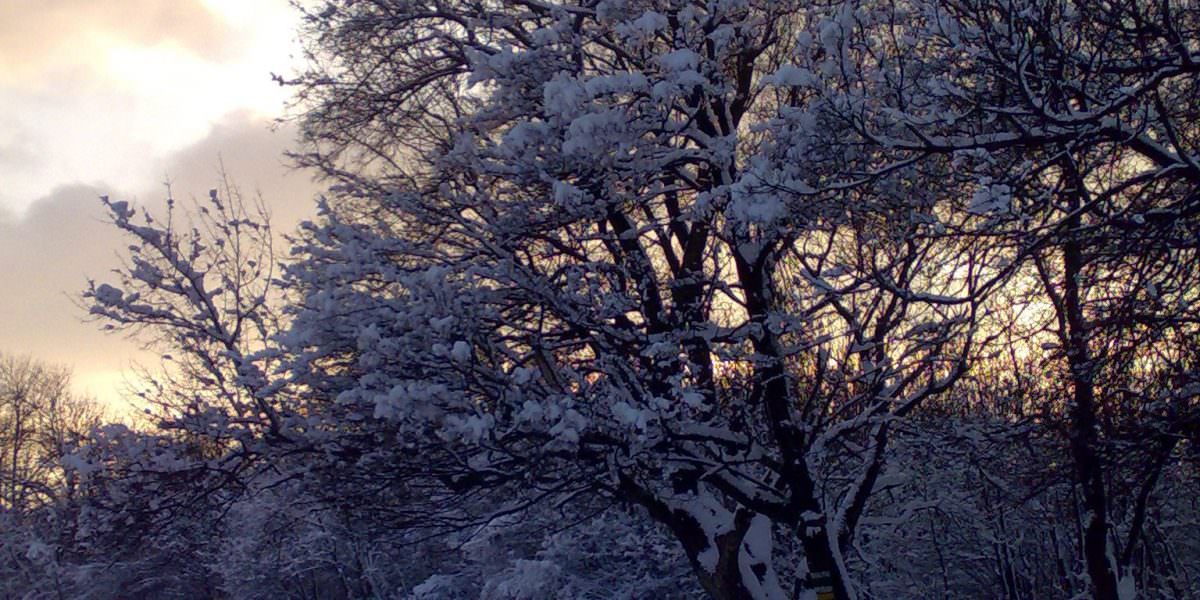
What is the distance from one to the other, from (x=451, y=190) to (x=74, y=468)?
4742 mm

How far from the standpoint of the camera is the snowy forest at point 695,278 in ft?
22.2

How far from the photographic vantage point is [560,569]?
21250 mm

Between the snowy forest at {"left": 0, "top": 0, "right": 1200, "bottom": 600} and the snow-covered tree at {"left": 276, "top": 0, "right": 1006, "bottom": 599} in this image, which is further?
the snow-covered tree at {"left": 276, "top": 0, "right": 1006, "bottom": 599}

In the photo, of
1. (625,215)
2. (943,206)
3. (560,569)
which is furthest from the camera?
(560,569)

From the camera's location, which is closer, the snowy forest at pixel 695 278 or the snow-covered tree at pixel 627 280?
the snowy forest at pixel 695 278

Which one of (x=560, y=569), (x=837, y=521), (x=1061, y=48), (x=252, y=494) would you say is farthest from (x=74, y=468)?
(x=560, y=569)

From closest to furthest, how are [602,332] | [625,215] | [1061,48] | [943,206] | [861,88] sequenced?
[1061,48] → [861,88] → [943,206] → [602,332] → [625,215]

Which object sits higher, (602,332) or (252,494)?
(602,332)

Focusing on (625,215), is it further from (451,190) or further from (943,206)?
(943,206)

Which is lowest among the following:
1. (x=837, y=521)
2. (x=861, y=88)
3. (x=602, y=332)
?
(x=837, y=521)

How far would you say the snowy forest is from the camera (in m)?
6.76

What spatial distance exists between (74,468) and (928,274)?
27.8ft

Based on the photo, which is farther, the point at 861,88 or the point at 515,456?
the point at 515,456

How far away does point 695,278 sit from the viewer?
9594mm
